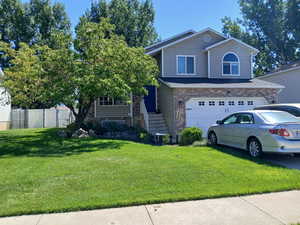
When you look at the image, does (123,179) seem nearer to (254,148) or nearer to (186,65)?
(254,148)

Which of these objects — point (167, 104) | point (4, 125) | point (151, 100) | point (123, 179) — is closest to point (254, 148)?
point (123, 179)

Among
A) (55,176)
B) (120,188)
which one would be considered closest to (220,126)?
(120,188)

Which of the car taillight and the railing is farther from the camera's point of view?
the railing

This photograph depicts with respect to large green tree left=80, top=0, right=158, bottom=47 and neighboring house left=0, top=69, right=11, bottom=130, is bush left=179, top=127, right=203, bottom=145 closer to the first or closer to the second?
neighboring house left=0, top=69, right=11, bottom=130

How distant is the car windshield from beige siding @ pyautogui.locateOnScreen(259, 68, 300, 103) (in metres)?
13.5

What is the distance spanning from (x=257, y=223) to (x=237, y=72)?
15230mm

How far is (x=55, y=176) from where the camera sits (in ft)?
19.1

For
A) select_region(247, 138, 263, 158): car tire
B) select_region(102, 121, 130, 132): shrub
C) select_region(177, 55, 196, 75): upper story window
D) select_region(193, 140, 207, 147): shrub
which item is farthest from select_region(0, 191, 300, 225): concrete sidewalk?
select_region(177, 55, 196, 75): upper story window

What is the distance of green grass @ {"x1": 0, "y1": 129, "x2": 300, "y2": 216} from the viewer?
174 inches

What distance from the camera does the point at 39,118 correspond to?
20.9 meters

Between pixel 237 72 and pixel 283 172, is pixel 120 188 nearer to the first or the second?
pixel 283 172

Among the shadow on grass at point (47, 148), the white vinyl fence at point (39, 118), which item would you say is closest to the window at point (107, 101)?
the white vinyl fence at point (39, 118)

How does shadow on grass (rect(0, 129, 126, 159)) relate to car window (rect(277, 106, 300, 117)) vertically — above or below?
below

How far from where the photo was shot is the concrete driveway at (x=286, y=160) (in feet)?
22.9
